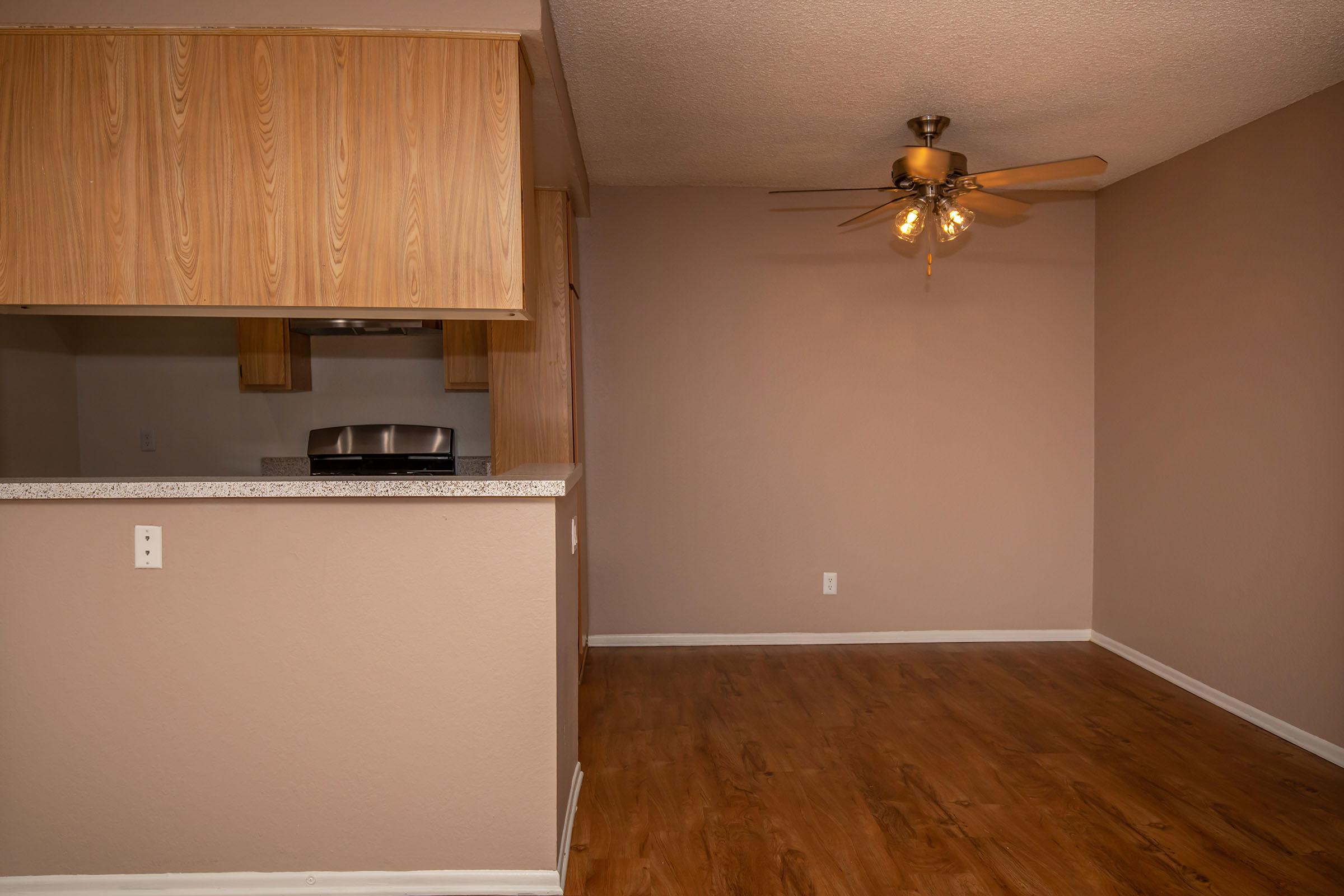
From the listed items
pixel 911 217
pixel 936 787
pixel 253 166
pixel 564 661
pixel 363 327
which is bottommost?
pixel 936 787

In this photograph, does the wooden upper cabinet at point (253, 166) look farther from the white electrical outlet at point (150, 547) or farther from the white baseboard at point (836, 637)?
the white baseboard at point (836, 637)

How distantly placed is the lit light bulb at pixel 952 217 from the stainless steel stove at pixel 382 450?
264 cm

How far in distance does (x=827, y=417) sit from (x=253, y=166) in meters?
3.08

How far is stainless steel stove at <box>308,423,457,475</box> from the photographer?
439 centimetres

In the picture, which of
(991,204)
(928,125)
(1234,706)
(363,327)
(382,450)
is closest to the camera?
(991,204)

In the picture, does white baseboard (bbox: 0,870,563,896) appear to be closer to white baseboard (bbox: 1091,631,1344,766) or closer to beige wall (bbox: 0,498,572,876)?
beige wall (bbox: 0,498,572,876)

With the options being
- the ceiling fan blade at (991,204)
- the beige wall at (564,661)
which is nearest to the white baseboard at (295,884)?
the beige wall at (564,661)

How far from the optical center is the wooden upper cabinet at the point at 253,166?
2174 millimetres

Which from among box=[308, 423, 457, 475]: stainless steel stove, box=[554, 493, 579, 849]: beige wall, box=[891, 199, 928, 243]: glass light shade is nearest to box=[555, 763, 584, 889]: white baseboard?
box=[554, 493, 579, 849]: beige wall

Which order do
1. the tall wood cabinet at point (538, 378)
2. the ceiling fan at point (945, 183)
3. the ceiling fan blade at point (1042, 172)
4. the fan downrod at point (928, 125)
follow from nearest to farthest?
the ceiling fan blade at point (1042, 172) < the ceiling fan at point (945, 183) < the fan downrod at point (928, 125) < the tall wood cabinet at point (538, 378)

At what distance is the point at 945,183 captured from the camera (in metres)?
3.18

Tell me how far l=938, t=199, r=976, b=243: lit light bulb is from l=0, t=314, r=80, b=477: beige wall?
14.1ft

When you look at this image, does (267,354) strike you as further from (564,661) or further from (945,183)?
(945,183)

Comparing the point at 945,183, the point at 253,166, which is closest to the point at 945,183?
the point at 945,183
